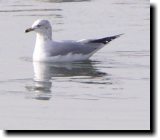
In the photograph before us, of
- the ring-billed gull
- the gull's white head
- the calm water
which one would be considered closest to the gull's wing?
the ring-billed gull

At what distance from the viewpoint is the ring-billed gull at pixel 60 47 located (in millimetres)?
16141

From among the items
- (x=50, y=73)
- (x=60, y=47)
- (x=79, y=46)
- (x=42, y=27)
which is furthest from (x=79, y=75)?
(x=42, y=27)

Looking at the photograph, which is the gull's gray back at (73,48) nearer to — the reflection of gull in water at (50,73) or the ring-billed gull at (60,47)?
the ring-billed gull at (60,47)

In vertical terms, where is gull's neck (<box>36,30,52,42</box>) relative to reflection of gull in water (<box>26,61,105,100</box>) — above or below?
above

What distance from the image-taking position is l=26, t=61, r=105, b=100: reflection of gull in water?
44.0ft

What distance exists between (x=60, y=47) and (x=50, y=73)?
118cm

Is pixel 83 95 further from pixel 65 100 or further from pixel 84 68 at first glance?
pixel 84 68

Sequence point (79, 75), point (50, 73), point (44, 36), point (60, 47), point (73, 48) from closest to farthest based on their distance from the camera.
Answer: point (79, 75), point (50, 73), point (60, 47), point (73, 48), point (44, 36)

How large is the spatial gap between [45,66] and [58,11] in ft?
21.8

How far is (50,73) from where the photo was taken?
15062 mm

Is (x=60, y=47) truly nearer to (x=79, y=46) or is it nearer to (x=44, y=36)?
(x=79, y=46)

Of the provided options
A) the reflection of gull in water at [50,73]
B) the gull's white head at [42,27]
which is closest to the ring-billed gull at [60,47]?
the gull's white head at [42,27]

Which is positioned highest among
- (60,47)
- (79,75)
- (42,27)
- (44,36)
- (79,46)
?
(42,27)

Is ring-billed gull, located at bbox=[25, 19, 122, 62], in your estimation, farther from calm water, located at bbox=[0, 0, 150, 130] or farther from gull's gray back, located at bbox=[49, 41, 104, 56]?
calm water, located at bbox=[0, 0, 150, 130]
